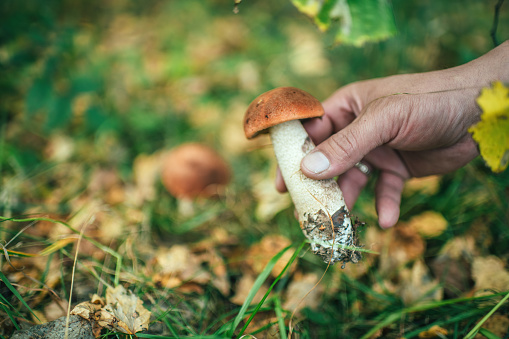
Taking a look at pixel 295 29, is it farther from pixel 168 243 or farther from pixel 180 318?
pixel 180 318

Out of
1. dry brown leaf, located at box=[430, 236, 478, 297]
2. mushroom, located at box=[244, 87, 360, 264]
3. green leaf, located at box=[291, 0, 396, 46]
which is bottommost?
dry brown leaf, located at box=[430, 236, 478, 297]

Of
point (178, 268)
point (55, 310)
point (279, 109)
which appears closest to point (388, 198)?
point (279, 109)

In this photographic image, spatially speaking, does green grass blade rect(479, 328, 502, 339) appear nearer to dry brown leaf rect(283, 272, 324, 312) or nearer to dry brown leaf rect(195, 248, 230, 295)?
dry brown leaf rect(283, 272, 324, 312)

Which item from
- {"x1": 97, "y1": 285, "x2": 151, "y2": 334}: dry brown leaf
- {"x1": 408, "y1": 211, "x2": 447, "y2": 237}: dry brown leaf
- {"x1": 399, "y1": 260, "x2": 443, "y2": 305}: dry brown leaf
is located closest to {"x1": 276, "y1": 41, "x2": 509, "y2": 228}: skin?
{"x1": 399, "y1": 260, "x2": 443, "y2": 305}: dry brown leaf

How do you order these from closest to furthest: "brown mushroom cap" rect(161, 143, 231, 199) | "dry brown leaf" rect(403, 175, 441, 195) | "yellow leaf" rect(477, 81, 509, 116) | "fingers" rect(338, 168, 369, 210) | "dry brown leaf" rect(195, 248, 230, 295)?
"yellow leaf" rect(477, 81, 509, 116) < "dry brown leaf" rect(195, 248, 230, 295) < "fingers" rect(338, 168, 369, 210) < "dry brown leaf" rect(403, 175, 441, 195) < "brown mushroom cap" rect(161, 143, 231, 199)

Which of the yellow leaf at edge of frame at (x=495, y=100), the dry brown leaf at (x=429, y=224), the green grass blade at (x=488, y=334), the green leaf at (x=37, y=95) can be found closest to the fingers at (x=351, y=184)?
the dry brown leaf at (x=429, y=224)

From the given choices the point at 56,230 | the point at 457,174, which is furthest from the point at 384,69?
the point at 56,230

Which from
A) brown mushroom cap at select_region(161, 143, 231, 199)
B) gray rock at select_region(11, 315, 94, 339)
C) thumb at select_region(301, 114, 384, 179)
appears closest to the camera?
gray rock at select_region(11, 315, 94, 339)

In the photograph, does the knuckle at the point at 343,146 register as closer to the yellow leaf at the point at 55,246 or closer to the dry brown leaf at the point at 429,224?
the dry brown leaf at the point at 429,224
